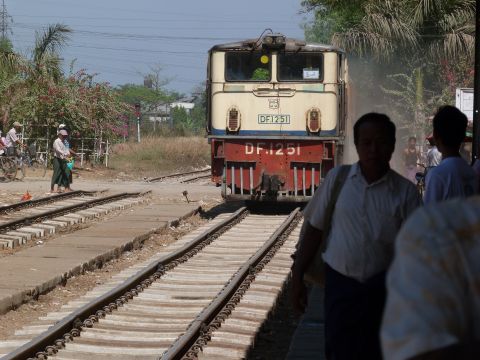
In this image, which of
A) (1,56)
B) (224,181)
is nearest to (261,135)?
(224,181)

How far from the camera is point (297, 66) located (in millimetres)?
18625

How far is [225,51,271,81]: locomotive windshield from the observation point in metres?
18.7

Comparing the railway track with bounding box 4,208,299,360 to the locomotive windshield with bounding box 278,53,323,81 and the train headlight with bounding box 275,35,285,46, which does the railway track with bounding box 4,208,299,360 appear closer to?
the locomotive windshield with bounding box 278,53,323,81

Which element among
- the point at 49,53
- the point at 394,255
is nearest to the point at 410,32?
the point at 49,53

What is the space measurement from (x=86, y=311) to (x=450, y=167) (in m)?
4.41

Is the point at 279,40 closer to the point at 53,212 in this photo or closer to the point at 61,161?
the point at 53,212

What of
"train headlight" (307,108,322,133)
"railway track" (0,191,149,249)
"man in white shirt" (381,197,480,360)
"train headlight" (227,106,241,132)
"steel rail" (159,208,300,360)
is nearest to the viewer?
"man in white shirt" (381,197,480,360)

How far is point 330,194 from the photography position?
15.6ft

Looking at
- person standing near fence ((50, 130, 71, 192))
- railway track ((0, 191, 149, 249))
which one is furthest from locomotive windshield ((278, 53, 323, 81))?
person standing near fence ((50, 130, 71, 192))

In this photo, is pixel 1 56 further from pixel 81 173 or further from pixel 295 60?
pixel 295 60

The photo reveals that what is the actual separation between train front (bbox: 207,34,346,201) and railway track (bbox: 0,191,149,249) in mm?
2719

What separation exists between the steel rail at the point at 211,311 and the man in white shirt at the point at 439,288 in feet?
16.7

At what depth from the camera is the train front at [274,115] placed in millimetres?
18281

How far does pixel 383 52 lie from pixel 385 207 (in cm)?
2928
